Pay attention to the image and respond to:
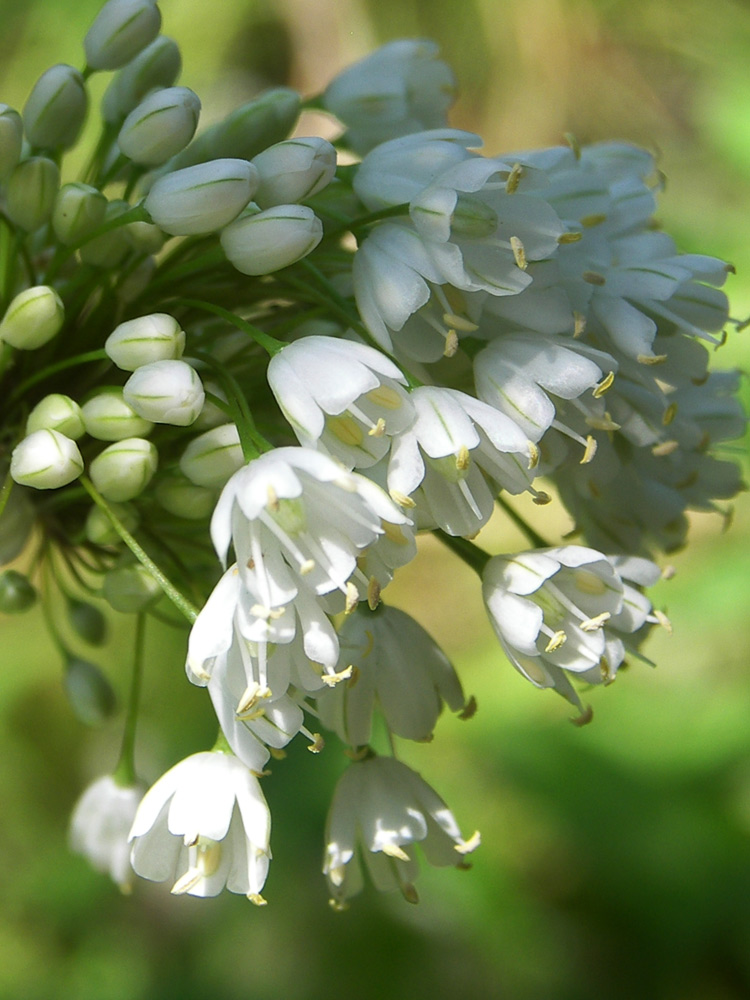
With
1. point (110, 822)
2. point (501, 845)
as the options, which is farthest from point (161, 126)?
point (501, 845)

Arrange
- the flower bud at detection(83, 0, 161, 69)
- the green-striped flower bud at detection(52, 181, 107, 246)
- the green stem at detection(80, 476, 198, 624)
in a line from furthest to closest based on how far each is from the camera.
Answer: the flower bud at detection(83, 0, 161, 69) < the green-striped flower bud at detection(52, 181, 107, 246) < the green stem at detection(80, 476, 198, 624)

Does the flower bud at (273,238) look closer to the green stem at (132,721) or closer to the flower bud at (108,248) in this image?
the flower bud at (108,248)

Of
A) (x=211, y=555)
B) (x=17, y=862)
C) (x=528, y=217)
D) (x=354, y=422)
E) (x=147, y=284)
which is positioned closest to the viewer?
(x=354, y=422)

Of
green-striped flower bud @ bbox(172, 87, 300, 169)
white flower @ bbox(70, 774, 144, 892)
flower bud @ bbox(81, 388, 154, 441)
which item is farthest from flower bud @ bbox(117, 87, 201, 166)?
white flower @ bbox(70, 774, 144, 892)

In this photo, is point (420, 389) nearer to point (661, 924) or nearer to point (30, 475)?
point (30, 475)

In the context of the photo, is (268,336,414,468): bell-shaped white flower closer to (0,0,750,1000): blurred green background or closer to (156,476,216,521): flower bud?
(156,476,216,521): flower bud

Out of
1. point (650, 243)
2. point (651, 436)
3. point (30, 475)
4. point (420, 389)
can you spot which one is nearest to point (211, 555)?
point (30, 475)
